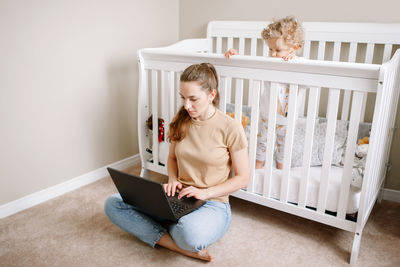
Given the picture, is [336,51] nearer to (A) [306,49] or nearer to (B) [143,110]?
(A) [306,49]

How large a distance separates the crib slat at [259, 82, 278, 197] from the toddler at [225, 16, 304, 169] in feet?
0.38

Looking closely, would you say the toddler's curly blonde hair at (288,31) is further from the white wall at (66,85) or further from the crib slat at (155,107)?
the white wall at (66,85)

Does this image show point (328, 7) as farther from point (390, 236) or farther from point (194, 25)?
point (390, 236)

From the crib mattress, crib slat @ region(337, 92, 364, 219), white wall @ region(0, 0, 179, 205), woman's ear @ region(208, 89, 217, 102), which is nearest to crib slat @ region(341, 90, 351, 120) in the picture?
the crib mattress

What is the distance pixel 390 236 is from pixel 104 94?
5.60 feet

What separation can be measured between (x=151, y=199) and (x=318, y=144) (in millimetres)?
910

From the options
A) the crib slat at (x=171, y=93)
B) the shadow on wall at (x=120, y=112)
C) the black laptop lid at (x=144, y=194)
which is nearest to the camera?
the black laptop lid at (x=144, y=194)

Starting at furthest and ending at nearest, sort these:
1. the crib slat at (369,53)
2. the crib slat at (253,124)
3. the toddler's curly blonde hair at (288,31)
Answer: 1. the crib slat at (369,53)
2. the toddler's curly blonde hair at (288,31)
3. the crib slat at (253,124)

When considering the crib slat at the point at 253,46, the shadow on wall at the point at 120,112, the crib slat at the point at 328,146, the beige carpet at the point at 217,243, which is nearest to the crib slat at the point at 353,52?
the crib slat at the point at 253,46

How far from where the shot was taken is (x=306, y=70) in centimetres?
140

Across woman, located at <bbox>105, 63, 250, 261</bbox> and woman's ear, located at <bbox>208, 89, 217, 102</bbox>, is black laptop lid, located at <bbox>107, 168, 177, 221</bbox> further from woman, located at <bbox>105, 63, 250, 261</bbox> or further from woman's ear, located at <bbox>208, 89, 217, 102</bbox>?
woman's ear, located at <bbox>208, 89, 217, 102</bbox>

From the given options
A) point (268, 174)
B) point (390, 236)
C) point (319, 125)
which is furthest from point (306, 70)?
point (390, 236)

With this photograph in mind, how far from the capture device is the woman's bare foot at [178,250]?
1.42 m

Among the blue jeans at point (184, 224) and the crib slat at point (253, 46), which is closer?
the blue jeans at point (184, 224)
